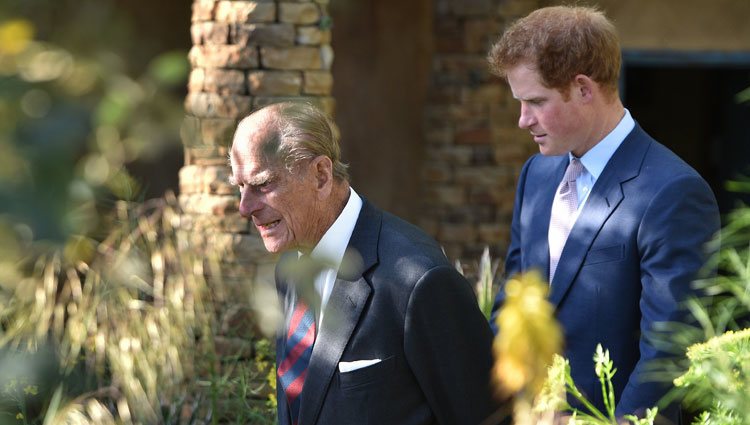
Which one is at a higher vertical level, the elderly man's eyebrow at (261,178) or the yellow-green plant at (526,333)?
the yellow-green plant at (526,333)

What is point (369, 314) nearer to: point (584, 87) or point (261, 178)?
point (261, 178)

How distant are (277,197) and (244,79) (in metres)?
2.34

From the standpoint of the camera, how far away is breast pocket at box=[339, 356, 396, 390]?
8.41ft

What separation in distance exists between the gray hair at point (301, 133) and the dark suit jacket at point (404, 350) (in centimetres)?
30

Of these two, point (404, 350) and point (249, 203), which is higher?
point (249, 203)

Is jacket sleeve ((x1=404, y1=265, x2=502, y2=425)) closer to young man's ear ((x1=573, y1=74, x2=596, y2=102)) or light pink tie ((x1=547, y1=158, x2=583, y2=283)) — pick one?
light pink tie ((x1=547, y1=158, x2=583, y2=283))

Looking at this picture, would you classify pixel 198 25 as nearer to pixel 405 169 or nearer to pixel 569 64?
pixel 405 169

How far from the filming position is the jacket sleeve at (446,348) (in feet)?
8.34

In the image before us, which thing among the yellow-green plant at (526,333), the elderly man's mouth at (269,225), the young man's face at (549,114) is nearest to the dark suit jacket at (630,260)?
the young man's face at (549,114)

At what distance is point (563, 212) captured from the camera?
2.96m

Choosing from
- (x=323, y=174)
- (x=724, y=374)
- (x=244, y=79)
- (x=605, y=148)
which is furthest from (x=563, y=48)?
(x=244, y=79)

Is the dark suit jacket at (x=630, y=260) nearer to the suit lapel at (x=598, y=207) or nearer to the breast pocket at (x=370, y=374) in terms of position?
the suit lapel at (x=598, y=207)

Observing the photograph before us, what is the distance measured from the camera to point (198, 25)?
5.01 meters

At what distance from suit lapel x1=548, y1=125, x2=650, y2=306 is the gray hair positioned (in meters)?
0.63
